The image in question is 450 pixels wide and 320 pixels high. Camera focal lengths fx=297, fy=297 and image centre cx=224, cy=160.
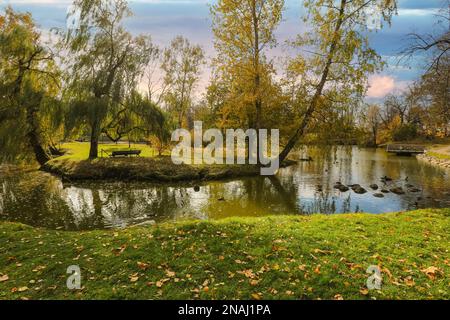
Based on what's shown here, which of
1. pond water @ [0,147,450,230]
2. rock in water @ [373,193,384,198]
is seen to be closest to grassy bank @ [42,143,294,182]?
pond water @ [0,147,450,230]

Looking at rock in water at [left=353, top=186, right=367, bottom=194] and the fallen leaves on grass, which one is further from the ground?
the fallen leaves on grass

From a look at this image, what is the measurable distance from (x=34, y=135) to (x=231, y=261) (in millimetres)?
20294

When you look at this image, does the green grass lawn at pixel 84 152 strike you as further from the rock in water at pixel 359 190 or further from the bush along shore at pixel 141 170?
the rock in water at pixel 359 190

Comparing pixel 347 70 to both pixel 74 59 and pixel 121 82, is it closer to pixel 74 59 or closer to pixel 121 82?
pixel 121 82

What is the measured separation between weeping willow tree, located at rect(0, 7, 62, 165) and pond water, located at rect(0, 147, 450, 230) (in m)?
2.38

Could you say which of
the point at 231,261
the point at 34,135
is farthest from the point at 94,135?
the point at 231,261

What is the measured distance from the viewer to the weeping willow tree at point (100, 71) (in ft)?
68.8

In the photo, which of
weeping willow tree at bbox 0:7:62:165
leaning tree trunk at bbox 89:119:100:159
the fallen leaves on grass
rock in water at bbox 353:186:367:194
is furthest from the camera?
leaning tree trunk at bbox 89:119:100:159

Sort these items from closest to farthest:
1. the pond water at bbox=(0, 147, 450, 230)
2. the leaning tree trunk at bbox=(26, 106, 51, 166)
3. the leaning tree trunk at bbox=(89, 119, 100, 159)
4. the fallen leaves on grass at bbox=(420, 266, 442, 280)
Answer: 1. the fallen leaves on grass at bbox=(420, 266, 442, 280)
2. the pond water at bbox=(0, 147, 450, 230)
3. the leaning tree trunk at bbox=(26, 106, 51, 166)
4. the leaning tree trunk at bbox=(89, 119, 100, 159)

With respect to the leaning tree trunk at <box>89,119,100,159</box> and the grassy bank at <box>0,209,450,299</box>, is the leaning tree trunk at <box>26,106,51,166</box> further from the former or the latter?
the grassy bank at <box>0,209,450,299</box>

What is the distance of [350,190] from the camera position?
16172 mm

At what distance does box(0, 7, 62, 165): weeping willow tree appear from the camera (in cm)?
1858
